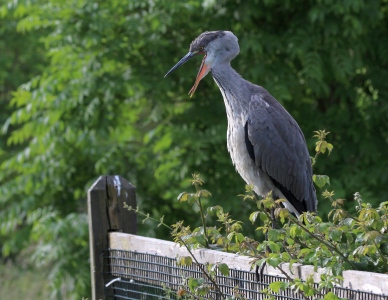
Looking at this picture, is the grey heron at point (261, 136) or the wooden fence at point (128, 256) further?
the grey heron at point (261, 136)

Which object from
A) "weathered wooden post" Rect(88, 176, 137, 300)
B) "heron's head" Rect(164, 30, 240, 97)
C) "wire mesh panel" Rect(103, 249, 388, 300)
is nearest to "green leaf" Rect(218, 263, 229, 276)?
"wire mesh panel" Rect(103, 249, 388, 300)

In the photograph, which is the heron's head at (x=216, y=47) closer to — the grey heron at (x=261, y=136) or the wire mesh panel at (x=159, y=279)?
the grey heron at (x=261, y=136)

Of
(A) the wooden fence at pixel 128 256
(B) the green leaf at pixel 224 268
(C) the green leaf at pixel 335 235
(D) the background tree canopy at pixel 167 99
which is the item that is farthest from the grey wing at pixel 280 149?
(C) the green leaf at pixel 335 235

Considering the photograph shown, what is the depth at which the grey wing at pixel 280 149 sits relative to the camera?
4934mm

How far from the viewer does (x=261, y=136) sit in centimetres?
495

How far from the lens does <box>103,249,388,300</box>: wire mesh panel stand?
317cm

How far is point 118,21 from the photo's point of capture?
7555mm

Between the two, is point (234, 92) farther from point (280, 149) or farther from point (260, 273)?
point (260, 273)

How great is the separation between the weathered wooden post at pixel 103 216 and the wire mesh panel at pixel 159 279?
0.05m

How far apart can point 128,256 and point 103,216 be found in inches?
12.4

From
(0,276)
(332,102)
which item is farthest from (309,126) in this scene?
(0,276)

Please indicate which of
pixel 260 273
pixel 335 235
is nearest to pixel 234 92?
pixel 260 273

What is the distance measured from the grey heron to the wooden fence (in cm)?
95

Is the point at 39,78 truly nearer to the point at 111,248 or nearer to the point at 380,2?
the point at 380,2
